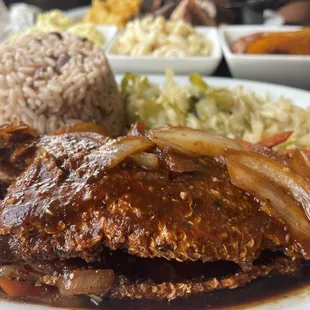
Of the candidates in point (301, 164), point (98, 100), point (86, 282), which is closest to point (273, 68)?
point (98, 100)

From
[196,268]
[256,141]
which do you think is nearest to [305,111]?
[256,141]

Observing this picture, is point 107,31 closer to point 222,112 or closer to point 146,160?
point 222,112

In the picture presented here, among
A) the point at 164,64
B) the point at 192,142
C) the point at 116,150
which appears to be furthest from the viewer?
the point at 164,64

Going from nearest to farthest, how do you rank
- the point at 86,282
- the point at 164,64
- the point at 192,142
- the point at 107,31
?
the point at 86,282
the point at 192,142
the point at 164,64
the point at 107,31

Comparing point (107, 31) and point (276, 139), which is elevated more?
point (276, 139)

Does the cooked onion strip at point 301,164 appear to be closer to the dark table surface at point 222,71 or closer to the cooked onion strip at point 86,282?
the cooked onion strip at point 86,282

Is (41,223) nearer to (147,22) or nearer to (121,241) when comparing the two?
(121,241)
